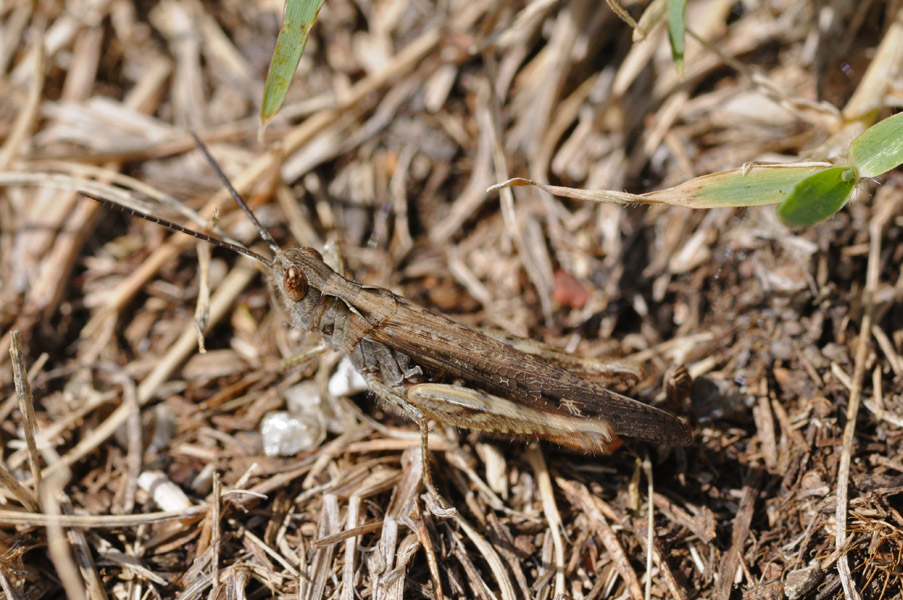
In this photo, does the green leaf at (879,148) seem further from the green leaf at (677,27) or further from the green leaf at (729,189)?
the green leaf at (677,27)

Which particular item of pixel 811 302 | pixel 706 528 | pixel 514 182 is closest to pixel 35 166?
pixel 514 182

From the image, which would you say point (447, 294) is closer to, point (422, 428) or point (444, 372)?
point (444, 372)

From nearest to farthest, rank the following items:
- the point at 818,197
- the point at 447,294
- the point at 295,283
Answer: the point at 818,197, the point at 295,283, the point at 447,294

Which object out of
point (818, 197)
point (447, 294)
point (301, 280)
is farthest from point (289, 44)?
point (818, 197)

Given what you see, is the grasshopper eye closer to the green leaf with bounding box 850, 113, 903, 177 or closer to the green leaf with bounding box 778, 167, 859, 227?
the green leaf with bounding box 778, 167, 859, 227

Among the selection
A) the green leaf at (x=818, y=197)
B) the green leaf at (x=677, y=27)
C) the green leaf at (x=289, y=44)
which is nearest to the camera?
the green leaf at (x=818, y=197)

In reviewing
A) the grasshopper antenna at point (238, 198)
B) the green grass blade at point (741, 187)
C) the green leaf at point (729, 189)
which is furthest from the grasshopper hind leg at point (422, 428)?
the green grass blade at point (741, 187)
